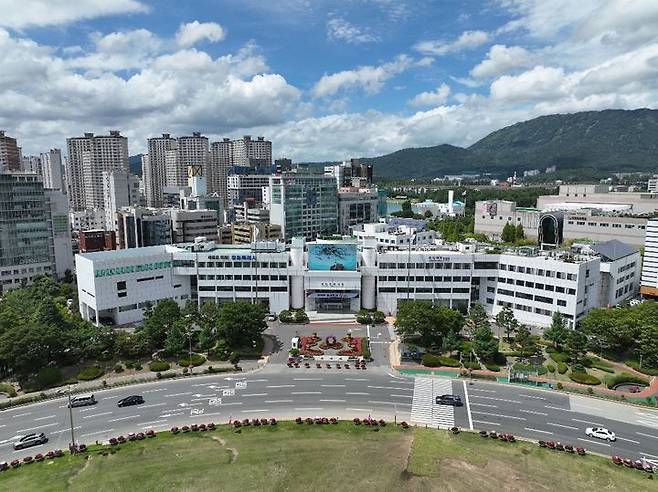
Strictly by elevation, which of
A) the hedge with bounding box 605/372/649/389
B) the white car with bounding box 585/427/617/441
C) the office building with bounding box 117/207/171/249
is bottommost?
the white car with bounding box 585/427/617/441

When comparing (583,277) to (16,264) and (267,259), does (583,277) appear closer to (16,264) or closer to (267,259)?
(267,259)

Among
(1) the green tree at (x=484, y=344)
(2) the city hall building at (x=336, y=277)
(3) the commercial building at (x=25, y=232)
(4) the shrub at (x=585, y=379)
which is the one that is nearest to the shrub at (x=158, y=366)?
(2) the city hall building at (x=336, y=277)

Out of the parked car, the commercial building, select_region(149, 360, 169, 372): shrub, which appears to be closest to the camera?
the parked car

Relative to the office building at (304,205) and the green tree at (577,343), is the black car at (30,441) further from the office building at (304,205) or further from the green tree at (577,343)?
the office building at (304,205)

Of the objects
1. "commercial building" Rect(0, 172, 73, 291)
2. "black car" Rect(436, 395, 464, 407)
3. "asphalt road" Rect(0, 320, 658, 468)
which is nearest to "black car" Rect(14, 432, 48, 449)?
"asphalt road" Rect(0, 320, 658, 468)

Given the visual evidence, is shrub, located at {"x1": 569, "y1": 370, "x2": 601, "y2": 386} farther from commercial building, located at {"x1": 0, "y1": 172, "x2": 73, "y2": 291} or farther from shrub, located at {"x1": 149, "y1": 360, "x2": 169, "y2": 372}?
commercial building, located at {"x1": 0, "y1": 172, "x2": 73, "y2": 291}

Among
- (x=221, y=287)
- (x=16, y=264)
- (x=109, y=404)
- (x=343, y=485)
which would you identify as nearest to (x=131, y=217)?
(x=16, y=264)
